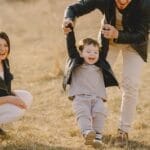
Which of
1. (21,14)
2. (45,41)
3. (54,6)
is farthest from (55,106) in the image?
(21,14)

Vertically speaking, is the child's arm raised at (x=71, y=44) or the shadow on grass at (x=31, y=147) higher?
the child's arm raised at (x=71, y=44)

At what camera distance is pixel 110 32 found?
5.75 m

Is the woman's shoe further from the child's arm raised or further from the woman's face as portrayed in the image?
the woman's face

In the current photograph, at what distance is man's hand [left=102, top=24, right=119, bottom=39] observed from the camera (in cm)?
575

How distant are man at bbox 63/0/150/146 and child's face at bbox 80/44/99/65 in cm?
14

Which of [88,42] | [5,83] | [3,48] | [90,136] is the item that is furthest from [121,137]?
[3,48]

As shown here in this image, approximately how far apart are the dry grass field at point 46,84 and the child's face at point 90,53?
889mm

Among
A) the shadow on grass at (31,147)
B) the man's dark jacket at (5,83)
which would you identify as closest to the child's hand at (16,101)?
the man's dark jacket at (5,83)

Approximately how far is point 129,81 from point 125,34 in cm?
62

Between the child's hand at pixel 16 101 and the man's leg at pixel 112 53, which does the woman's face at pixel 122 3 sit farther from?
the child's hand at pixel 16 101

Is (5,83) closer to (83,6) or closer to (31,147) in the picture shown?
(31,147)

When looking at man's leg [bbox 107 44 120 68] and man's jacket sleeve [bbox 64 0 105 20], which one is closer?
man's jacket sleeve [bbox 64 0 105 20]

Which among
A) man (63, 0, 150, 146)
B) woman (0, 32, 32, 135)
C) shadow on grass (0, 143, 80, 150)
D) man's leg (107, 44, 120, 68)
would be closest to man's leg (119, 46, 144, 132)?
man (63, 0, 150, 146)

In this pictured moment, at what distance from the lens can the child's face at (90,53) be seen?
5934 millimetres
